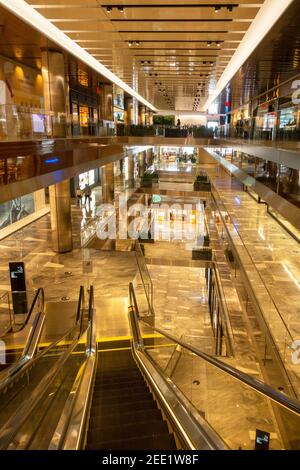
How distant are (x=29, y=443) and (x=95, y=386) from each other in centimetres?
259

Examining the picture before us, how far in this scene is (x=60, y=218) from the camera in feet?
42.7

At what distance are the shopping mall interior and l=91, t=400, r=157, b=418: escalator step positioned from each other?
26 mm

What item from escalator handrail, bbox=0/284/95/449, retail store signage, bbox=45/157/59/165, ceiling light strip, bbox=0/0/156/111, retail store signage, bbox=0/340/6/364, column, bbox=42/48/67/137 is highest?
ceiling light strip, bbox=0/0/156/111

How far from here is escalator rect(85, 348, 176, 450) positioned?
2.99 metres

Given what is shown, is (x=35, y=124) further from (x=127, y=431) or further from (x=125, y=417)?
(x=127, y=431)

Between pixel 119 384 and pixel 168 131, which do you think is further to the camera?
pixel 168 131

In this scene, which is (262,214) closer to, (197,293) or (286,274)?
(197,293)

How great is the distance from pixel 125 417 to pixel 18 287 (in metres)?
5.32

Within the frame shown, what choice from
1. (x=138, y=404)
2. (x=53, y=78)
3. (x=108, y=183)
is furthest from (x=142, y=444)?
(x=108, y=183)

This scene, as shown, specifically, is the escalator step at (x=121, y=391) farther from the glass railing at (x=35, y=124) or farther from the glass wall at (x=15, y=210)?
the glass wall at (x=15, y=210)

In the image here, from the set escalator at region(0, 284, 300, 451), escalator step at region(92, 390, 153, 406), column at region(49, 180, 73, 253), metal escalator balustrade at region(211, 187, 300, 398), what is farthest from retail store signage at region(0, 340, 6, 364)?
column at region(49, 180, 73, 253)

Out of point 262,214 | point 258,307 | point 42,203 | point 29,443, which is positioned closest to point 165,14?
point 258,307

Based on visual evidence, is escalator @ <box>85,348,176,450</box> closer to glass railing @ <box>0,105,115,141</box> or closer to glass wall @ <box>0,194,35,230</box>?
glass railing @ <box>0,105,115,141</box>

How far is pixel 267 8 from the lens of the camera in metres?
8.48
